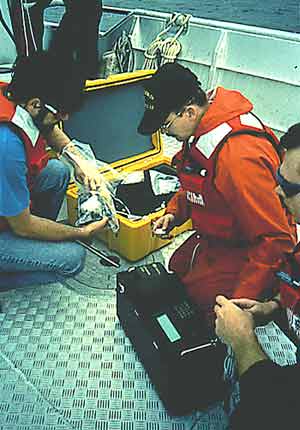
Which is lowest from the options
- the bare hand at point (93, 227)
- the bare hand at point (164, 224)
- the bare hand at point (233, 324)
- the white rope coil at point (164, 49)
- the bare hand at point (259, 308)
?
the bare hand at point (93, 227)

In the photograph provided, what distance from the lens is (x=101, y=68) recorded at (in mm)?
3396

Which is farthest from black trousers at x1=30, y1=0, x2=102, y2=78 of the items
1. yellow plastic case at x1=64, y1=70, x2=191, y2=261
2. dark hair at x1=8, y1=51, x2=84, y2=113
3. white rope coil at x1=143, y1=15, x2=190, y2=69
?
dark hair at x1=8, y1=51, x2=84, y2=113

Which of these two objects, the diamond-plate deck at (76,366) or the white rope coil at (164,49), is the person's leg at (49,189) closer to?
the diamond-plate deck at (76,366)

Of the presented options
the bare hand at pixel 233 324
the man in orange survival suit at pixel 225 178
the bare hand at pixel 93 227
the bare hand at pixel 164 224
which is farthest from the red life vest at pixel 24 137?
the bare hand at pixel 233 324

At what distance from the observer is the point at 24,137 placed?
148 cm

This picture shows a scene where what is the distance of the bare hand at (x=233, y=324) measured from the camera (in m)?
1.08

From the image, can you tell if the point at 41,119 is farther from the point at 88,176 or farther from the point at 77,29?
the point at 77,29

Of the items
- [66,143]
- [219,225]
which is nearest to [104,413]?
[219,225]

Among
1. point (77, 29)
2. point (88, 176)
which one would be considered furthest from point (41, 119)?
point (77, 29)

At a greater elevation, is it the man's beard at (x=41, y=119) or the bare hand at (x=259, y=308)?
the man's beard at (x=41, y=119)

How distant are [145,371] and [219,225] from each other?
54cm

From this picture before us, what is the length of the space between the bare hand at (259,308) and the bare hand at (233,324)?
0.16 feet

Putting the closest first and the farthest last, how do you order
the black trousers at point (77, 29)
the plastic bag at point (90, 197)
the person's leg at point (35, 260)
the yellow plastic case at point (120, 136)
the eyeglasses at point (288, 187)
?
the eyeglasses at point (288, 187), the person's leg at point (35, 260), the plastic bag at point (90, 197), the yellow plastic case at point (120, 136), the black trousers at point (77, 29)

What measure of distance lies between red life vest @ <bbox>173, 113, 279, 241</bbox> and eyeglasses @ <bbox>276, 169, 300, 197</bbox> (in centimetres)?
29
